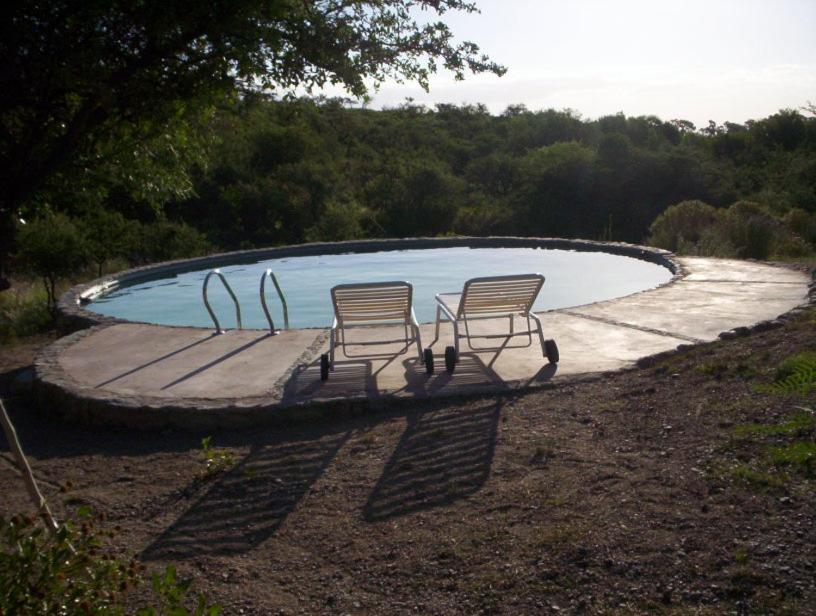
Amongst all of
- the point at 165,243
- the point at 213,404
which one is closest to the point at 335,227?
the point at 165,243

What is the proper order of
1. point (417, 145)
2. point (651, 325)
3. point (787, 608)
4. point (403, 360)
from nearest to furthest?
point (787, 608), point (403, 360), point (651, 325), point (417, 145)

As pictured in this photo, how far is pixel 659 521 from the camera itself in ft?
11.8

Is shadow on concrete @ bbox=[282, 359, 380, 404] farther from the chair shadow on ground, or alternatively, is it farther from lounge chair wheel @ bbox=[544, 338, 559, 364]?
lounge chair wheel @ bbox=[544, 338, 559, 364]

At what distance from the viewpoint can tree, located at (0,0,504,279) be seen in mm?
3125

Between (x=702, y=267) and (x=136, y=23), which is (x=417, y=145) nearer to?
(x=702, y=267)

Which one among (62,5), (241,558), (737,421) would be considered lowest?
(241,558)

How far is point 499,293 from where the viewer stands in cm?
663

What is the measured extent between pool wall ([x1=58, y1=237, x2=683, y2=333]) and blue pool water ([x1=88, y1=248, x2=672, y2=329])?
5.8 inches

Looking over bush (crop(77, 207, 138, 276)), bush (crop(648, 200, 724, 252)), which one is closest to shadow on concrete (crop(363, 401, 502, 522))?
bush (crop(648, 200, 724, 252))

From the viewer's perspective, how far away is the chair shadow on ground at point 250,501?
12.7 ft

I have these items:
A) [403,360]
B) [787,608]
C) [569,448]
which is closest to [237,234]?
[403,360]

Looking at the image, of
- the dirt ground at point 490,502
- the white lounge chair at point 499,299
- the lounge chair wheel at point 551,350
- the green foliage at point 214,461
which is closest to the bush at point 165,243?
→ the dirt ground at point 490,502

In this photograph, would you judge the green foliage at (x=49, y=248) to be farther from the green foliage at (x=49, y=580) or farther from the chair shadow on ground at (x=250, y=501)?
the green foliage at (x=49, y=580)

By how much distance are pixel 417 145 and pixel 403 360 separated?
28.2 meters
